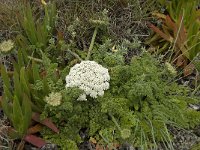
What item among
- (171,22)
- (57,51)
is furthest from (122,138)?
(171,22)

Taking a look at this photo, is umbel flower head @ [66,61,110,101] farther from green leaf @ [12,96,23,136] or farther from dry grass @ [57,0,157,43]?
dry grass @ [57,0,157,43]

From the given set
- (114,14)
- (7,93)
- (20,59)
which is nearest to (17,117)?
(7,93)

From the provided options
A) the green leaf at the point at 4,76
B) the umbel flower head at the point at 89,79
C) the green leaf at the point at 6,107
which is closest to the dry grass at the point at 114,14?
the umbel flower head at the point at 89,79

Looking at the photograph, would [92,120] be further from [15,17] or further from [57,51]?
[15,17]

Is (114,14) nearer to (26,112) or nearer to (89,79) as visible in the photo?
(89,79)

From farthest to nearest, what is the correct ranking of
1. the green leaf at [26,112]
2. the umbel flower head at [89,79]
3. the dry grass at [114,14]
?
the dry grass at [114,14]
the umbel flower head at [89,79]
the green leaf at [26,112]

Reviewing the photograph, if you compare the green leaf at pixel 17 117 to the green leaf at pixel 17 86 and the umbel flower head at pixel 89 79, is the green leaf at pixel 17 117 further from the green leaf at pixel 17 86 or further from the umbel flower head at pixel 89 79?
the umbel flower head at pixel 89 79
